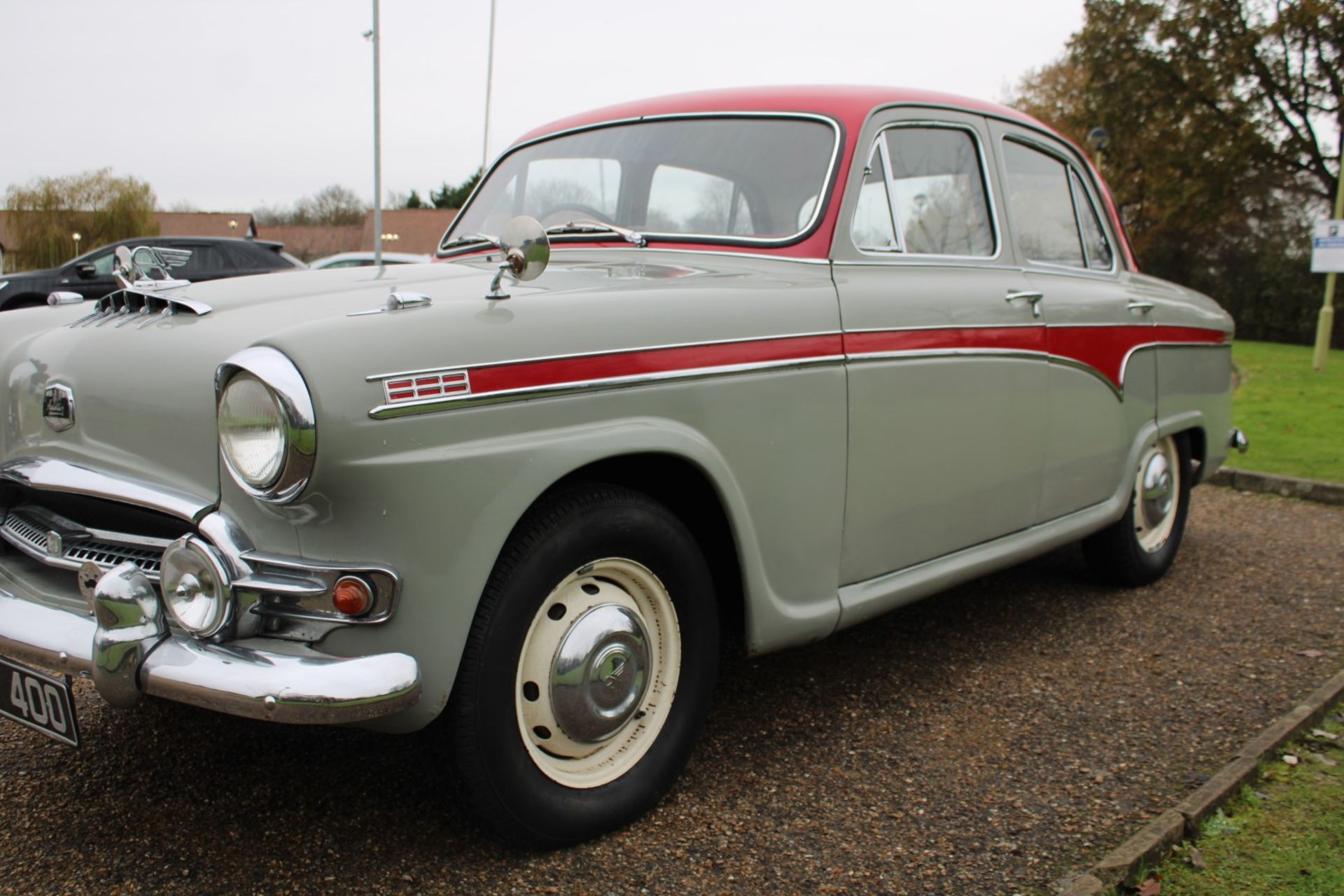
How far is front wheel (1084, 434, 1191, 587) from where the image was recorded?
4.34 m

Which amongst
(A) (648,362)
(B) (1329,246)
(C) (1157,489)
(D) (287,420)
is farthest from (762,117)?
Result: (B) (1329,246)

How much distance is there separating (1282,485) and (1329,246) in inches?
300

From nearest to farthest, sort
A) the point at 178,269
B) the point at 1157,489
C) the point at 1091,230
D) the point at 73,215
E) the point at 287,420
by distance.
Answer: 1. the point at 287,420
2. the point at 1091,230
3. the point at 1157,489
4. the point at 178,269
5. the point at 73,215

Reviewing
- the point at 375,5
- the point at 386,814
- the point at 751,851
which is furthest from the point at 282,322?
the point at 375,5

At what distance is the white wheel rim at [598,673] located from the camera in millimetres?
2219

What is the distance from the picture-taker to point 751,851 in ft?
7.70

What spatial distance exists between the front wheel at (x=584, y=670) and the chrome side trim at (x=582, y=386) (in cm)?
22

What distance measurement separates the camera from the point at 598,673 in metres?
2.28

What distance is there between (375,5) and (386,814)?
21764 millimetres

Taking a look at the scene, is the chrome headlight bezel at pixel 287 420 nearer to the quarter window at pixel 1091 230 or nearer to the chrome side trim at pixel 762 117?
the chrome side trim at pixel 762 117

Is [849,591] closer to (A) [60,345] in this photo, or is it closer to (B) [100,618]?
(B) [100,618]

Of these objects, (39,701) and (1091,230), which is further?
(1091,230)

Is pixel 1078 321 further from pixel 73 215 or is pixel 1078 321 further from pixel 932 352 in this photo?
pixel 73 215

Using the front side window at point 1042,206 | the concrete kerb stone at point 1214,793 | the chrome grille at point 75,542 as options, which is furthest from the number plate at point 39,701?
the front side window at point 1042,206
